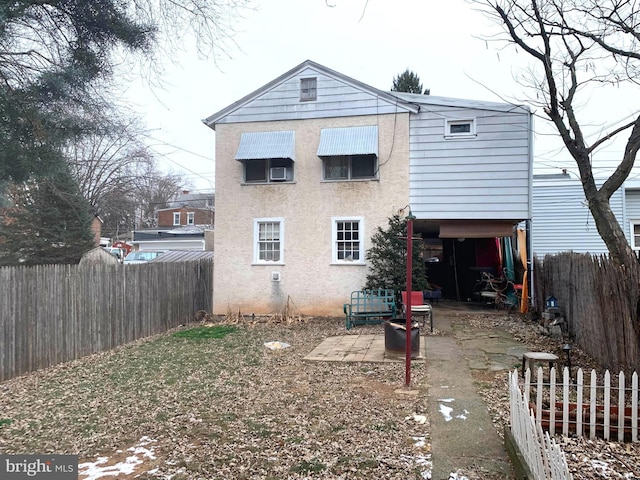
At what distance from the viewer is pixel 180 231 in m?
35.5

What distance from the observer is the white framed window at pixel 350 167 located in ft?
41.3

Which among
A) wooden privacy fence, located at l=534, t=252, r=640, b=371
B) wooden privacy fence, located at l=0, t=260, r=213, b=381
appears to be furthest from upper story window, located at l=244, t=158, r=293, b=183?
wooden privacy fence, located at l=534, t=252, r=640, b=371

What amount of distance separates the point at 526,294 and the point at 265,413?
982cm

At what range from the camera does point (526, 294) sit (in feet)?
41.1

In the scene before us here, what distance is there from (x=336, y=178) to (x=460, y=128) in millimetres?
3637

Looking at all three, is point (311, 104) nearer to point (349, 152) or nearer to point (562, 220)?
point (349, 152)

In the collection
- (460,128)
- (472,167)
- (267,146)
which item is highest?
(460,128)

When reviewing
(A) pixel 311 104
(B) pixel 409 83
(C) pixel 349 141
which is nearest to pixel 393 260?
(C) pixel 349 141

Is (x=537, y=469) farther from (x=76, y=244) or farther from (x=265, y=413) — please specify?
(x=76, y=244)

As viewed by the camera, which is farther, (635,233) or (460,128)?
(635,233)

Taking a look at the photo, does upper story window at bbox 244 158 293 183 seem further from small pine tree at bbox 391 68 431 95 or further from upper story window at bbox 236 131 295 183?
small pine tree at bbox 391 68 431 95

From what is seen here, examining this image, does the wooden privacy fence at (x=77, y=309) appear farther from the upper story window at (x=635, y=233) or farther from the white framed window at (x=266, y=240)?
the upper story window at (x=635, y=233)

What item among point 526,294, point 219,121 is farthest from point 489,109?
point 219,121

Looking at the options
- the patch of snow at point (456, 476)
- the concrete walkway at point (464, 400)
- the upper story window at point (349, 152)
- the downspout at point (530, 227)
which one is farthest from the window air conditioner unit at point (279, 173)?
the patch of snow at point (456, 476)
